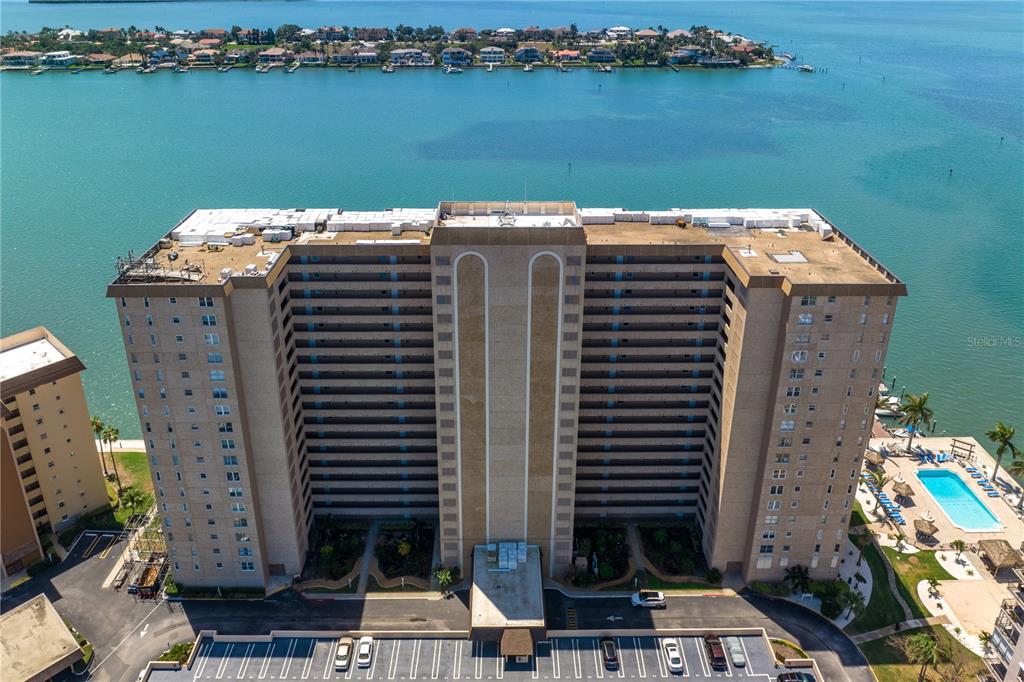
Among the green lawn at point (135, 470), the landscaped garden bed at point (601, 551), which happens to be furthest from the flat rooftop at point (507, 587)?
the green lawn at point (135, 470)

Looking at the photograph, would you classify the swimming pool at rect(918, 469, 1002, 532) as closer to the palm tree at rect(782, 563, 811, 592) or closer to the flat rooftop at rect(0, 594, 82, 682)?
the palm tree at rect(782, 563, 811, 592)

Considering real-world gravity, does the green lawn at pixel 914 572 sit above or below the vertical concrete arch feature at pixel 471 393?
below

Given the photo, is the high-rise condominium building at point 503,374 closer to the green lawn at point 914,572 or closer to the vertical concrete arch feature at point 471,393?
the vertical concrete arch feature at point 471,393

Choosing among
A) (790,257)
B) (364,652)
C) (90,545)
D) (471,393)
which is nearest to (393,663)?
(364,652)

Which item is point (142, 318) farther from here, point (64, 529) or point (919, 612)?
point (919, 612)

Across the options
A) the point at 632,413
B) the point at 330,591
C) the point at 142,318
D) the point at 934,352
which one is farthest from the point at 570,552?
the point at 934,352

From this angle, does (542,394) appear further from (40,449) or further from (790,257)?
(40,449)
